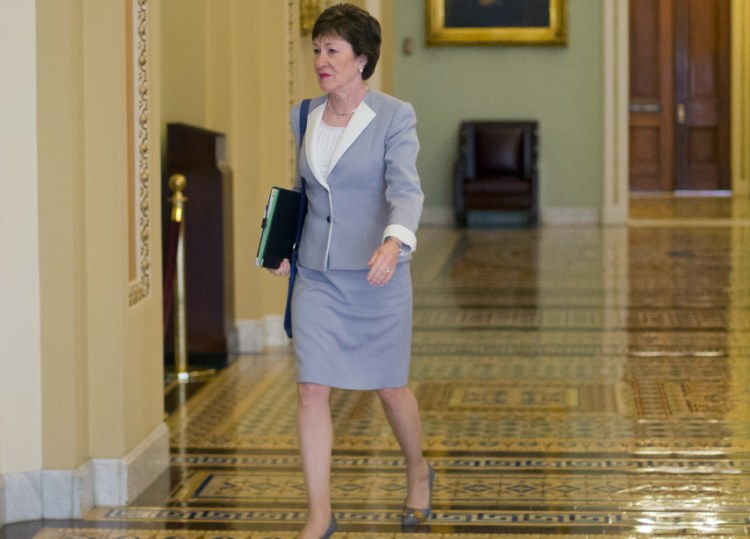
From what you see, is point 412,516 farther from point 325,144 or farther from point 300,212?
point 325,144

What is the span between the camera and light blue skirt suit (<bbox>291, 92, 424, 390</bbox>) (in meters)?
3.78

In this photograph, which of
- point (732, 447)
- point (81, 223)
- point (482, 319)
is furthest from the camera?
point (482, 319)

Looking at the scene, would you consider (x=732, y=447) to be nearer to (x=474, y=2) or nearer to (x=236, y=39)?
(x=236, y=39)

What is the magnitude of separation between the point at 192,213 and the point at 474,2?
945 centimetres

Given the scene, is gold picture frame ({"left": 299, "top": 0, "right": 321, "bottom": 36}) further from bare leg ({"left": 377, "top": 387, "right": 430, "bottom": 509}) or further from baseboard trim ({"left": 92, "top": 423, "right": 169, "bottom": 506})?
bare leg ({"left": 377, "top": 387, "right": 430, "bottom": 509})

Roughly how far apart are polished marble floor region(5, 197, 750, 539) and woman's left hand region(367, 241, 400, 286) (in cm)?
100

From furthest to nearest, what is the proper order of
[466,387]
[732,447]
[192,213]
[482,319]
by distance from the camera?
[482,319]
[192,213]
[466,387]
[732,447]

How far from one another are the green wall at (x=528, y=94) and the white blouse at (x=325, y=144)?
12057 millimetres

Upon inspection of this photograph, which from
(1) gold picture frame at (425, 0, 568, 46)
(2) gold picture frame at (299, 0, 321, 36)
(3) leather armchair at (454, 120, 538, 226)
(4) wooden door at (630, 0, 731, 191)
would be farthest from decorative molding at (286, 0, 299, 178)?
(4) wooden door at (630, 0, 731, 191)

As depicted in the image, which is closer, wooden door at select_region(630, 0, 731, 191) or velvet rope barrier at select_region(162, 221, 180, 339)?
velvet rope barrier at select_region(162, 221, 180, 339)

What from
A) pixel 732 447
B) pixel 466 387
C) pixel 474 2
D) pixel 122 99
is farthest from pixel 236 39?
pixel 474 2

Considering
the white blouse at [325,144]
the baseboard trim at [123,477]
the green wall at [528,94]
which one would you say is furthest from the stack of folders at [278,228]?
the green wall at [528,94]

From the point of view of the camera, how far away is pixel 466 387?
6.54 metres

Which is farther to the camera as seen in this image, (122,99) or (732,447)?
(732,447)
